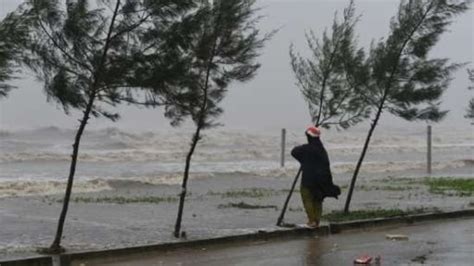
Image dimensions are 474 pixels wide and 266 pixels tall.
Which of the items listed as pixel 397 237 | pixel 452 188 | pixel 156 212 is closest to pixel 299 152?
pixel 397 237

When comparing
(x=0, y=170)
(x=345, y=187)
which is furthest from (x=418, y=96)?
(x=0, y=170)

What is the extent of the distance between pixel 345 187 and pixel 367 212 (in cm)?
1055

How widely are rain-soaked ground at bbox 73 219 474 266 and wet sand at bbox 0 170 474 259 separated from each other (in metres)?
0.84

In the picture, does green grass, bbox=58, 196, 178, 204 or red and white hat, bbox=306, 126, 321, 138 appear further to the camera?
green grass, bbox=58, 196, 178, 204

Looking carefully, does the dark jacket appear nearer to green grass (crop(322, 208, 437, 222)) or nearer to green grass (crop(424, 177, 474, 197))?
green grass (crop(322, 208, 437, 222))

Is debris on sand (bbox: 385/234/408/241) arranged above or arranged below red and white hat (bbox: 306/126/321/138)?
below

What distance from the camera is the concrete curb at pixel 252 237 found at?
11395 mm

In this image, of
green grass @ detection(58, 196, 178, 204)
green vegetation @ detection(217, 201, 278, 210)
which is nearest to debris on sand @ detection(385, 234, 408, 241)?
green vegetation @ detection(217, 201, 278, 210)

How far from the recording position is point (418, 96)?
1756 cm

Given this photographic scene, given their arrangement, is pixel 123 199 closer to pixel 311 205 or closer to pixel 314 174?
pixel 311 205

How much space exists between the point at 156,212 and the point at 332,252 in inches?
273

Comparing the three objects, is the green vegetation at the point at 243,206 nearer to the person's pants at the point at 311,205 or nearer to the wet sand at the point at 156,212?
the wet sand at the point at 156,212

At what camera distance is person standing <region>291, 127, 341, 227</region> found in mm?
15023

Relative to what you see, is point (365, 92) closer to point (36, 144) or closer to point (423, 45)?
point (423, 45)
